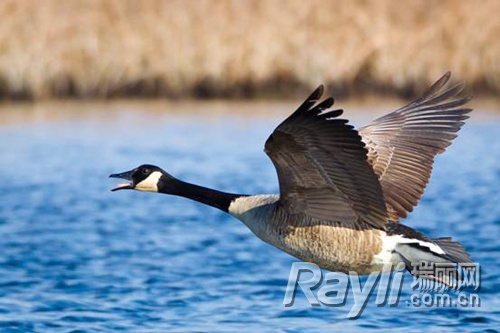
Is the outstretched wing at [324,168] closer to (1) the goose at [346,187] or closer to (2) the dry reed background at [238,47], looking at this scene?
(1) the goose at [346,187]

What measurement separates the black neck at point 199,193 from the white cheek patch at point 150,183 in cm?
5

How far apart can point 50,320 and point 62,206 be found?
5.87m

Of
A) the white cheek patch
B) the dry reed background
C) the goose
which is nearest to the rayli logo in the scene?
the goose

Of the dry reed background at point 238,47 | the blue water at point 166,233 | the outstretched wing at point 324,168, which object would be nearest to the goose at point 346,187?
the outstretched wing at point 324,168

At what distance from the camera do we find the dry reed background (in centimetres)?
2328

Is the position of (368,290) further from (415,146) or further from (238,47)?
(238,47)

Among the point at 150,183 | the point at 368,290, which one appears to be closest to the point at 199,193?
the point at 150,183

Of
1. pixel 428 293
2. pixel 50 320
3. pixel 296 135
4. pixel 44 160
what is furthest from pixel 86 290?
pixel 44 160

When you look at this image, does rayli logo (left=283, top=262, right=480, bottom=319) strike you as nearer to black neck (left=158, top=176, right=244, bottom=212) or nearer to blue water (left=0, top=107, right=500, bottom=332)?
blue water (left=0, top=107, right=500, bottom=332)

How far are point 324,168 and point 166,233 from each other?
6.24 m

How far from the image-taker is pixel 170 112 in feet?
74.7

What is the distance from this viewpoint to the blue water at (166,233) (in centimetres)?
861

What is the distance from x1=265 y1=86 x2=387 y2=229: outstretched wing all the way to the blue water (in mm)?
1403

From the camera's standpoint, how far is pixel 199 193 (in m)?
7.88
